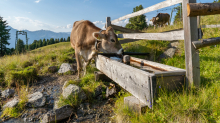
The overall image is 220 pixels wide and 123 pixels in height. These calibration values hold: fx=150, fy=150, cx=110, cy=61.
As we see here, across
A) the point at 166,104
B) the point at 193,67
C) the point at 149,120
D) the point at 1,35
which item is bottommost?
the point at 149,120

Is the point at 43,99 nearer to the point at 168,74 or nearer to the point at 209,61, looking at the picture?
the point at 168,74

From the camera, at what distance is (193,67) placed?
2312 millimetres

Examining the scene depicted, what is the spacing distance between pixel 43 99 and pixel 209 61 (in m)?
4.51

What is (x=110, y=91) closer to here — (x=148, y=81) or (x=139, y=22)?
(x=148, y=81)

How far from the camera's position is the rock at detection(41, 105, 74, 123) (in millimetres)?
3080

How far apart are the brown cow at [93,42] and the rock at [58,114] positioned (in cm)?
220

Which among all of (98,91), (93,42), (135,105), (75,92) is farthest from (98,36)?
(135,105)

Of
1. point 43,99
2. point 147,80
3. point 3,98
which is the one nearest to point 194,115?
point 147,80

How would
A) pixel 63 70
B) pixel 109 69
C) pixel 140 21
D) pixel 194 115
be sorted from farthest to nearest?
1. pixel 140 21
2. pixel 63 70
3. pixel 109 69
4. pixel 194 115

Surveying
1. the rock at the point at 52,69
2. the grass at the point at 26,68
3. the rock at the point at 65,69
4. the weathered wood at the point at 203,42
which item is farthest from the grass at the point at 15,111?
the weathered wood at the point at 203,42

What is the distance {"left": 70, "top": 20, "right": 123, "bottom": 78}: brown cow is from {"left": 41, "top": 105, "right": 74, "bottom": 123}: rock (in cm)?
220

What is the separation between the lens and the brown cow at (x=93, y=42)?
4.84 metres

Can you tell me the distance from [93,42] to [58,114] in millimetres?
2736

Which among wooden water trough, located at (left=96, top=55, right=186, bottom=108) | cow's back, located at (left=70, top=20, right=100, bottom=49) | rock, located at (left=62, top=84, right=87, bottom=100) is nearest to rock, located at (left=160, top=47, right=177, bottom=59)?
wooden water trough, located at (left=96, top=55, right=186, bottom=108)
